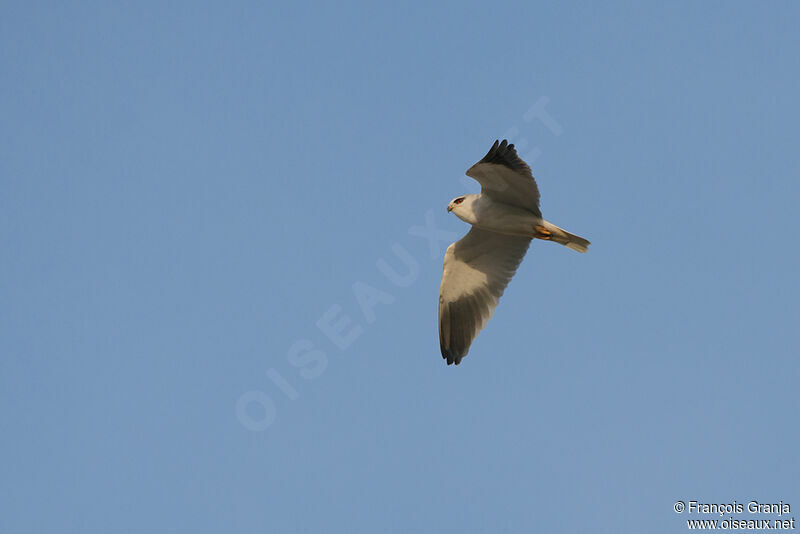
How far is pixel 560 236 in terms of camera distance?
1189 cm

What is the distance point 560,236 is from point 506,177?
1645 millimetres

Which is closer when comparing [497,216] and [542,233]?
[497,216]

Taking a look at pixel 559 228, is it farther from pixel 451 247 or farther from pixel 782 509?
pixel 782 509

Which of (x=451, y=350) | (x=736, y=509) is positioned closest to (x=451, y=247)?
(x=451, y=350)

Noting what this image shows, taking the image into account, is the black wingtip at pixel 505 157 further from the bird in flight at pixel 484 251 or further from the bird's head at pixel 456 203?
the bird's head at pixel 456 203

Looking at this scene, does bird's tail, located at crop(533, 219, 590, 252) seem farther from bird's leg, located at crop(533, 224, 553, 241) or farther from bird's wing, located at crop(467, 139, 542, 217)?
bird's wing, located at crop(467, 139, 542, 217)

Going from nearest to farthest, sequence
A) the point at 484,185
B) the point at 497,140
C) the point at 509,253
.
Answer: the point at 497,140 → the point at 484,185 → the point at 509,253

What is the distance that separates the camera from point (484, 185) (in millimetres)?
11383

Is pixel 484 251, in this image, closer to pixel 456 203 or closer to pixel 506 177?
pixel 456 203

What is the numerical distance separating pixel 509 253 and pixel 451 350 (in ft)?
6.78

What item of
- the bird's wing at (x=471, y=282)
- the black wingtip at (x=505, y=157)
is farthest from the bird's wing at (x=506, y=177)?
the bird's wing at (x=471, y=282)

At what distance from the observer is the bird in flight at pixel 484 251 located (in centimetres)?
1163

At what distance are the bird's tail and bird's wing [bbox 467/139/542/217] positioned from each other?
0.84 feet

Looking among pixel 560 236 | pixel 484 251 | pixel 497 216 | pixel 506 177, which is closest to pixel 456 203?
pixel 497 216
